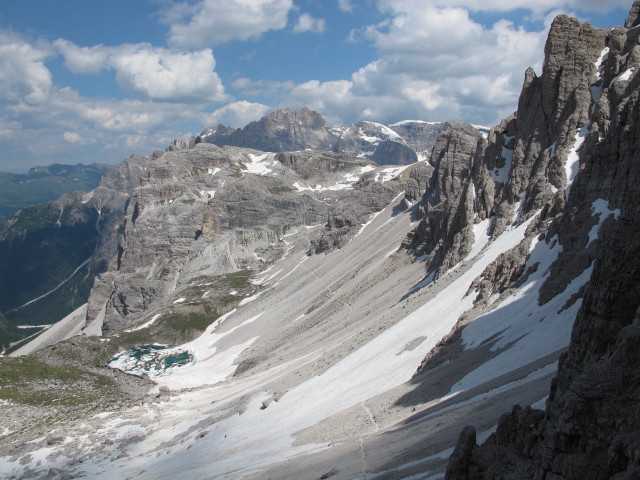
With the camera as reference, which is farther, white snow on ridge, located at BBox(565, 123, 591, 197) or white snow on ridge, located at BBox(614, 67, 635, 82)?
white snow on ridge, located at BBox(565, 123, 591, 197)

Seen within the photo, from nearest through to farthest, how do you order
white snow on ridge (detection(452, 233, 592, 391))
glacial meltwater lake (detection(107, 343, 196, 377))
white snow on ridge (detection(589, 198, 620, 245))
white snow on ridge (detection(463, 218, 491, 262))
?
white snow on ridge (detection(452, 233, 592, 391)) → white snow on ridge (detection(589, 198, 620, 245)) → white snow on ridge (detection(463, 218, 491, 262)) → glacial meltwater lake (detection(107, 343, 196, 377))

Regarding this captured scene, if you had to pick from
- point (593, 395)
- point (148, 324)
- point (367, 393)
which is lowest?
point (367, 393)

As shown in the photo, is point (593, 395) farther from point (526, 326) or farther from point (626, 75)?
point (626, 75)

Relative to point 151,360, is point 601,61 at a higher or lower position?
higher

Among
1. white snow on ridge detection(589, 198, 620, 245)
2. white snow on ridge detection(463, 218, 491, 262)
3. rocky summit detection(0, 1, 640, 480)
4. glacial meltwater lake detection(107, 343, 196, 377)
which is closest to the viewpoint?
rocky summit detection(0, 1, 640, 480)

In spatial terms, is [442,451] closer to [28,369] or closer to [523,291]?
[523,291]

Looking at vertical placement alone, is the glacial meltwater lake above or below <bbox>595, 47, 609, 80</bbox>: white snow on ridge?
below

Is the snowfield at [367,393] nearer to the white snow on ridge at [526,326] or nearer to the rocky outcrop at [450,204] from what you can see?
the white snow on ridge at [526,326]

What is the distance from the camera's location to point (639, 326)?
14.8 m

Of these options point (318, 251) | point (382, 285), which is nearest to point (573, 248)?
point (382, 285)

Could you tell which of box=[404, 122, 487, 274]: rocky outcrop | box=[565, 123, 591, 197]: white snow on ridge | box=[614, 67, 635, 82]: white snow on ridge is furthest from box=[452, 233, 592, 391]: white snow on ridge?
box=[404, 122, 487, 274]: rocky outcrop

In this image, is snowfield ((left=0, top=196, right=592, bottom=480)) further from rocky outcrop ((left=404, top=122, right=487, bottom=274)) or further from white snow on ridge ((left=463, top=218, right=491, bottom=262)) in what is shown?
rocky outcrop ((left=404, top=122, right=487, bottom=274))

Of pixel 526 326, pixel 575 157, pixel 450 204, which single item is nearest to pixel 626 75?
pixel 575 157

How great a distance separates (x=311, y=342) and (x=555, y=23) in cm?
5668
